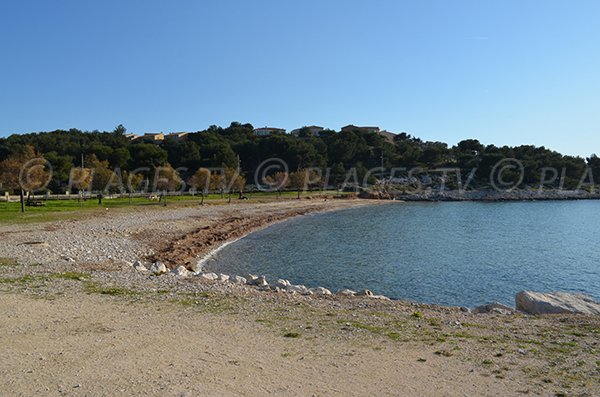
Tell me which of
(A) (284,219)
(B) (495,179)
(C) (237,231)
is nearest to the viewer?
(C) (237,231)

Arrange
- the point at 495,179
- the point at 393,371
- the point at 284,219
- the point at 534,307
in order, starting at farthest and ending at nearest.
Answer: the point at 495,179, the point at 284,219, the point at 534,307, the point at 393,371

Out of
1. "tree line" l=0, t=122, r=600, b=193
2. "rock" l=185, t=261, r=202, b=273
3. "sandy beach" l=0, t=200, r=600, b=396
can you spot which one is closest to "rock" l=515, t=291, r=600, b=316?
"sandy beach" l=0, t=200, r=600, b=396

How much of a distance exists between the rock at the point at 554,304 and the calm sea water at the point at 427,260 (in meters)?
2.84

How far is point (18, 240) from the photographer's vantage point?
2384 cm

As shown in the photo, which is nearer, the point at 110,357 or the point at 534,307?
the point at 110,357

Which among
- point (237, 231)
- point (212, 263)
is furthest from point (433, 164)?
point (212, 263)

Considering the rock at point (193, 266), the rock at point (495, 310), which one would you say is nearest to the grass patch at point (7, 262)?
the rock at point (193, 266)

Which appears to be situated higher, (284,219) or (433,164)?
(433,164)

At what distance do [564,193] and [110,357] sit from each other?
5030 inches

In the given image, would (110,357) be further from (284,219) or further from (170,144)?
(170,144)

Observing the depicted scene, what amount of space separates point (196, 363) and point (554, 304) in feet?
35.9
